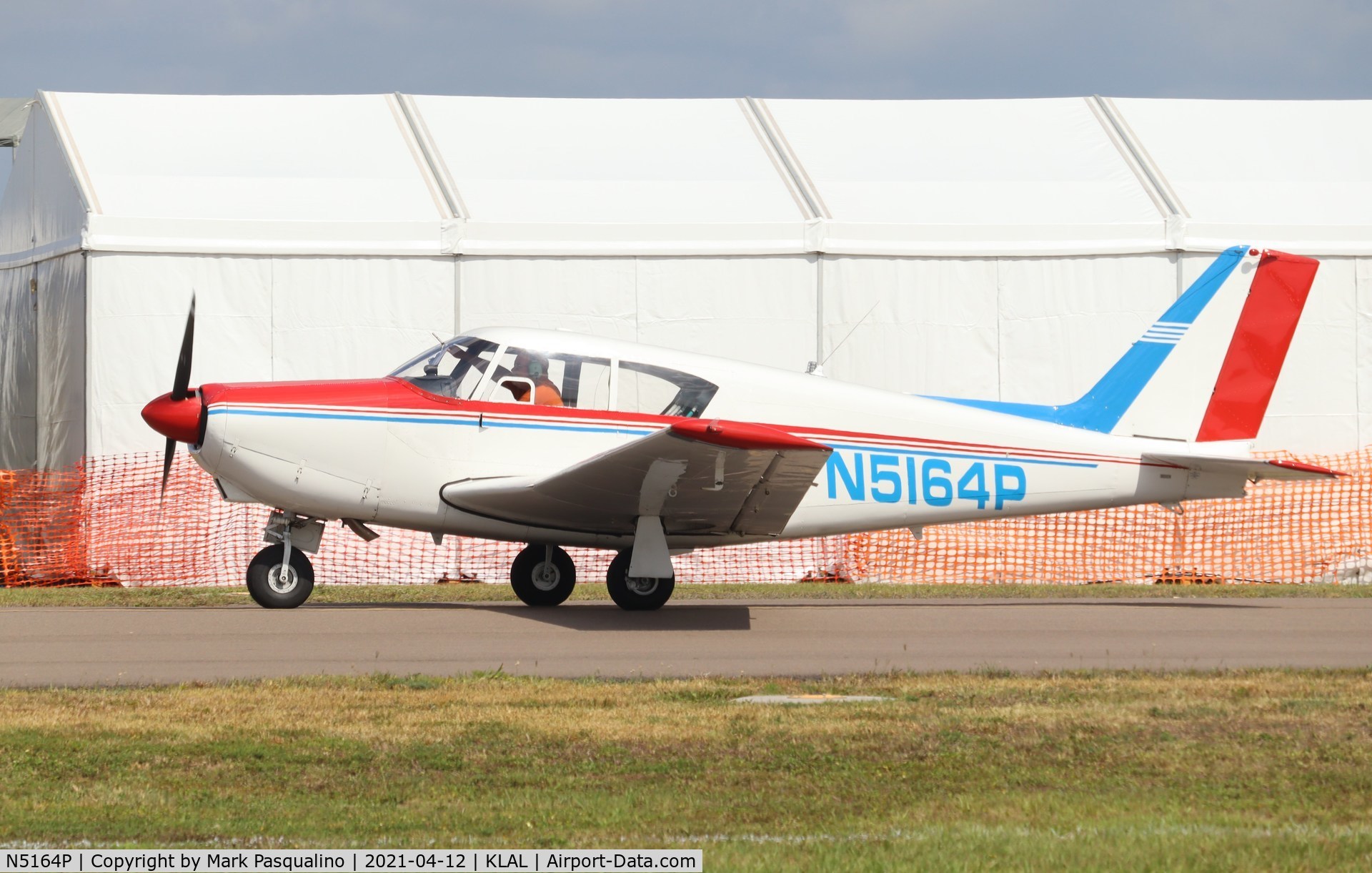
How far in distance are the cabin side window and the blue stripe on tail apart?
2446mm

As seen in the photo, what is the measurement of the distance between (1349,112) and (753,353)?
10.3 m

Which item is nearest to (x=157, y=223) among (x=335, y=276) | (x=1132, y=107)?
(x=335, y=276)

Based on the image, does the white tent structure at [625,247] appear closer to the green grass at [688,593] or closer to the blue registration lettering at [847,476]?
the green grass at [688,593]

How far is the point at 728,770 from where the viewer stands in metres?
5.52

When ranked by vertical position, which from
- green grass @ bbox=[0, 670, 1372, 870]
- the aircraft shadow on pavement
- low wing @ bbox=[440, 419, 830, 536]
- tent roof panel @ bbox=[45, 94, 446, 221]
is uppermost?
tent roof panel @ bbox=[45, 94, 446, 221]

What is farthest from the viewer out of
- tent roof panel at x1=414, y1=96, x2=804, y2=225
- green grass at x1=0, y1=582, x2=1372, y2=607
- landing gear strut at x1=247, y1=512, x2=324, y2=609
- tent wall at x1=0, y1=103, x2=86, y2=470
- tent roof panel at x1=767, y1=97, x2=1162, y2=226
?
tent roof panel at x1=767, y1=97, x2=1162, y2=226

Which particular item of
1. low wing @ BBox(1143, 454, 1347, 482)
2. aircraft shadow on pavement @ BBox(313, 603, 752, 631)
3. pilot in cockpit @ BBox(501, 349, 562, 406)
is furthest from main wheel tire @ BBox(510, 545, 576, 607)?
low wing @ BBox(1143, 454, 1347, 482)

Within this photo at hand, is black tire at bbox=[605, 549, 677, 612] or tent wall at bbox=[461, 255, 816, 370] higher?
tent wall at bbox=[461, 255, 816, 370]

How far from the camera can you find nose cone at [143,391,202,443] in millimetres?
11211

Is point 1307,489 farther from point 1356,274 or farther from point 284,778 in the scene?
point 284,778

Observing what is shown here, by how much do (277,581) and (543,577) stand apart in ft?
7.64

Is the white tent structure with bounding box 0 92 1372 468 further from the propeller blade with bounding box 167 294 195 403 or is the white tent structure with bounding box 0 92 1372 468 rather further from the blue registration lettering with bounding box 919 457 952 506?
the propeller blade with bounding box 167 294 195 403

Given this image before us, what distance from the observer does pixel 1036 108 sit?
21328 millimetres

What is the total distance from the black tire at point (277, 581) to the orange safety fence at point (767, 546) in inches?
220
